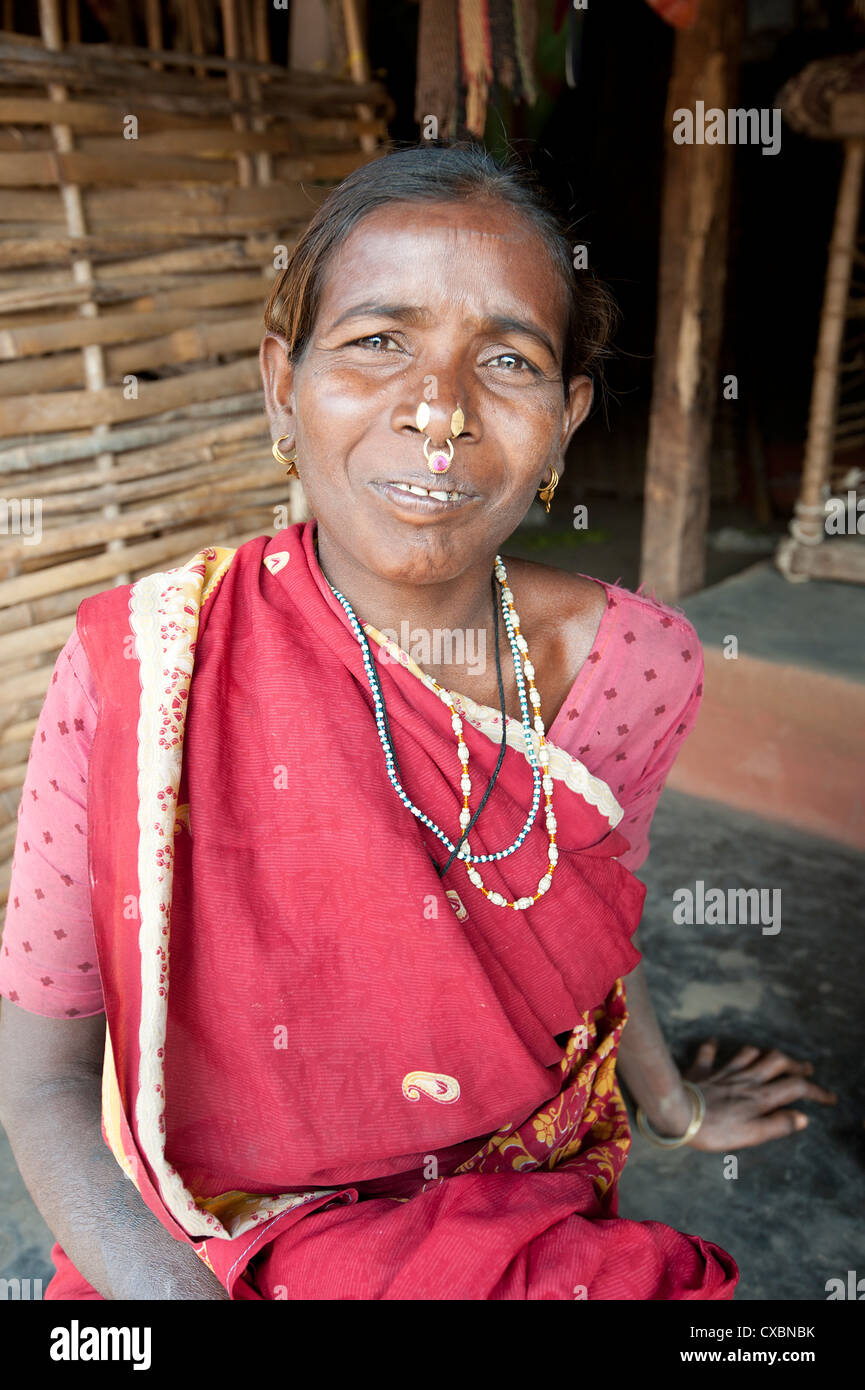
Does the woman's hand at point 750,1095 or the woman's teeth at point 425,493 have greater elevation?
the woman's teeth at point 425,493

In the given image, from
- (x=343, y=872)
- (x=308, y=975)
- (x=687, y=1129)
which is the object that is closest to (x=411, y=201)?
(x=343, y=872)

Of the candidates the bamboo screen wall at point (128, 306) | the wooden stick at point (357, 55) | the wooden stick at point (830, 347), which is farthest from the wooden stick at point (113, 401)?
the wooden stick at point (830, 347)

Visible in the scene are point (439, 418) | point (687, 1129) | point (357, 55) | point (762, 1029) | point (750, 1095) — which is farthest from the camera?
point (357, 55)

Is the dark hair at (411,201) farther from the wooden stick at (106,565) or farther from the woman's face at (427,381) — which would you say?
the wooden stick at (106,565)

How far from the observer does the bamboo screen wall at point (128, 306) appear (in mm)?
2217

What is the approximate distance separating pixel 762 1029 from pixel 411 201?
178 cm

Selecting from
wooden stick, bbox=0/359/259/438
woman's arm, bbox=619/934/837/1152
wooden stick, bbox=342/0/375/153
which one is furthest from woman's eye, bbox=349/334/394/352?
wooden stick, bbox=342/0/375/153

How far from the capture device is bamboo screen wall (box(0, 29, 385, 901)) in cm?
222

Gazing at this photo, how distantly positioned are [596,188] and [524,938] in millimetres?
5363

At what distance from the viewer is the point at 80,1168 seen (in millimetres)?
1244

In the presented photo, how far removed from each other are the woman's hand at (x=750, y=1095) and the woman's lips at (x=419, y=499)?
1.31m

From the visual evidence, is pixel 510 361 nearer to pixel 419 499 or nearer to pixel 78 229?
pixel 419 499

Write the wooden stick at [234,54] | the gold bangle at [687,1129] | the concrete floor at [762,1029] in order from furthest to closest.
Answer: the wooden stick at [234,54], the gold bangle at [687,1129], the concrete floor at [762,1029]

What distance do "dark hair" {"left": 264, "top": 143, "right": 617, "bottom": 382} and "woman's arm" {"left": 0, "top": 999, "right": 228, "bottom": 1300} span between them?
3.02ft
